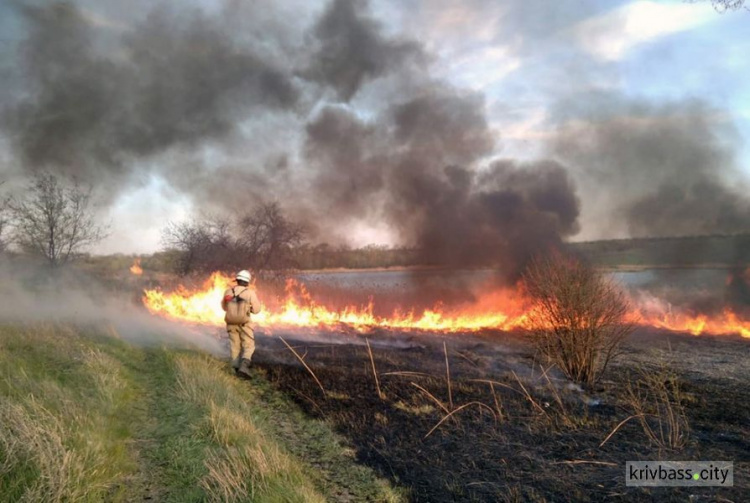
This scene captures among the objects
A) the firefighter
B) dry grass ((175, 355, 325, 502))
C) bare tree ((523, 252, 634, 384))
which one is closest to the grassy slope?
dry grass ((175, 355, 325, 502))

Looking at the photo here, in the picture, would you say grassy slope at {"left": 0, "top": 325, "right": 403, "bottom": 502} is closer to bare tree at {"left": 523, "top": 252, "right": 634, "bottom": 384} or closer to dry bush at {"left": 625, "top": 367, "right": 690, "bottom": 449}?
dry bush at {"left": 625, "top": 367, "right": 690, "bottom": 449}

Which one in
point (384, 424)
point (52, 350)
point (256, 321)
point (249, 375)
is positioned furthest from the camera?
point (256, 321)

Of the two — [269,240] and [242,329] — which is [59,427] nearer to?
[242,329]

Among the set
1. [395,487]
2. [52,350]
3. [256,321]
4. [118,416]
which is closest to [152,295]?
[256,321]

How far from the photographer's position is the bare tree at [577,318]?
1008 cm

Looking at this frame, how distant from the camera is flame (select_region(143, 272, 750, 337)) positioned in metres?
19.5

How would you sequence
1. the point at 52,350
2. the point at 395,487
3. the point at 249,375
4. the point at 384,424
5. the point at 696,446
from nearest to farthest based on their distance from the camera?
the point at 395,487 → the point at 696,446 → the point at 384,424 → the point at 52,350 → the point at 249,375

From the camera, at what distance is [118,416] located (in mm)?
7070

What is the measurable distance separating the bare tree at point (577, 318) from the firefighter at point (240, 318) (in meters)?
6.96

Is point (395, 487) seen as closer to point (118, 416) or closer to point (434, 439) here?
point (434, 439)

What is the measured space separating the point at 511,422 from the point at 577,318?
3.63 meters

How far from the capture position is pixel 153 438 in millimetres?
6512

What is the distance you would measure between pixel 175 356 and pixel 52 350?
246cm

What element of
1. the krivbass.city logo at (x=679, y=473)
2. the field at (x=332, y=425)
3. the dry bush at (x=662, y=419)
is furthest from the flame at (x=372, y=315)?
the krivbass.city logo at (x=679, y=473)
